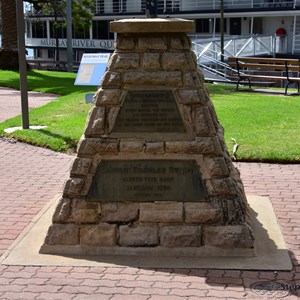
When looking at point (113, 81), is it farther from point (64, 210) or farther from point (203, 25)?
point (203, 25)

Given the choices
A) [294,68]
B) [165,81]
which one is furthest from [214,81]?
[165,81]

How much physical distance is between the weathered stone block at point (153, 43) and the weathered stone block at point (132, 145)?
0.83 metres

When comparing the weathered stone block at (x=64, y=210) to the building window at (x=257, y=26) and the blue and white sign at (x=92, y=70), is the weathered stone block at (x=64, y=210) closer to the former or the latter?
the blue and white sign at (x=92, y=70)

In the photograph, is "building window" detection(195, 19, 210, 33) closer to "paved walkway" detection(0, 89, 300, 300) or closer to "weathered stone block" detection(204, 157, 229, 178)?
"paved walkway" detection(0, 89, 300, 300)

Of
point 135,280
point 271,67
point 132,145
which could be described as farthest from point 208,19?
point 135,280

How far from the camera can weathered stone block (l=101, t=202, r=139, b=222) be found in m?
5.56

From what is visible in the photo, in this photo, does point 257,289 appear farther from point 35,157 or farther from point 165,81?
point 35,157

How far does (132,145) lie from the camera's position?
5.54m

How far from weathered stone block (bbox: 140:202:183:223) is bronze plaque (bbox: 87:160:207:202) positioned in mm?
65

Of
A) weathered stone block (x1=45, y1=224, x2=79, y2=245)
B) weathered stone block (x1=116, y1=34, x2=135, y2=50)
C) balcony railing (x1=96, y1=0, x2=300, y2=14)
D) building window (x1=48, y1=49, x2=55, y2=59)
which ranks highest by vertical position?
balcony railing (x1=96, y1=0, x2=300, y2=14)

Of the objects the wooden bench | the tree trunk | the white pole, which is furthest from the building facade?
the wooden bench

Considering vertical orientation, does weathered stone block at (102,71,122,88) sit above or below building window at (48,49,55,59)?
above

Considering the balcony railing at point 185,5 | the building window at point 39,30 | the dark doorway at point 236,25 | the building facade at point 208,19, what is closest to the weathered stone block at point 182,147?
the building facade at point 208,19

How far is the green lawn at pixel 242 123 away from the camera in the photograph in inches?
380
